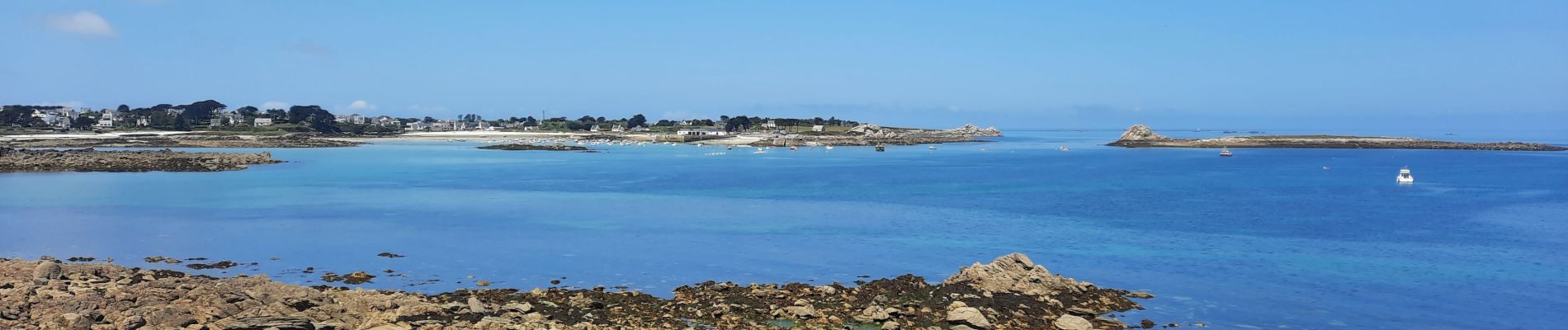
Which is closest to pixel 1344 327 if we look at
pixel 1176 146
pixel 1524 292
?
pixel 1524 292

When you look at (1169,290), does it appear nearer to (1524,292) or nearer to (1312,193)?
(1524,292)

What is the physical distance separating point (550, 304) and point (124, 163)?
155 feet

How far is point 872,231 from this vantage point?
80.0 feet

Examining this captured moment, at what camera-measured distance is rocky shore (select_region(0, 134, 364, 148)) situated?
73.7 m

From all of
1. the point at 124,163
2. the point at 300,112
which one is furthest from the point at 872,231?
the point at 300,112

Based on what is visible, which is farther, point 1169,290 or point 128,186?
point 128,186

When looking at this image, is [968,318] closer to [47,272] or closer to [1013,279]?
[1013,279]

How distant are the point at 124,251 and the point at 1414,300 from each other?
78.3ft

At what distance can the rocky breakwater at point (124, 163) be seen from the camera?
46812mm

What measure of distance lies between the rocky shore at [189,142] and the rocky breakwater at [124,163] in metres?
20.6

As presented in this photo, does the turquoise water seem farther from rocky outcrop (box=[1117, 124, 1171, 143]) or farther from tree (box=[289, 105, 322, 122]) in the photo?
tree (box=[289, 105, 322, 122])

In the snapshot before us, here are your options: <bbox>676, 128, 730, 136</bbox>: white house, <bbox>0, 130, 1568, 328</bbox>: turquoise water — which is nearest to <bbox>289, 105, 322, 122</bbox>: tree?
<bbox>676, 128, 730, 136</bbox>: white house

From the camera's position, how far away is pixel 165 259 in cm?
1797

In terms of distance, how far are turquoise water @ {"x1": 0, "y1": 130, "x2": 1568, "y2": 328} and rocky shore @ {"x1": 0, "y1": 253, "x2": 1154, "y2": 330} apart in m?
1.28
